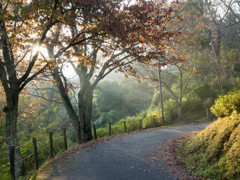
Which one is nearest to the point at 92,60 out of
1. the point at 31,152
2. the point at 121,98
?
the point at 31,152

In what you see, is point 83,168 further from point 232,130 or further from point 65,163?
point 232,130

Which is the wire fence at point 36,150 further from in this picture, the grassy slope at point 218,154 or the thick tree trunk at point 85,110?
the grassy slope at point 218,154

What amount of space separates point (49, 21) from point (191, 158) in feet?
21.5

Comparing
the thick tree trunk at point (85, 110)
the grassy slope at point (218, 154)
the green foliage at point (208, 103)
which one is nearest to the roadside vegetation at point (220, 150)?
the grassy slope at point (218, 154)

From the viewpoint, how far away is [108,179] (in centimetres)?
526

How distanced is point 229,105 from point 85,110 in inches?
341

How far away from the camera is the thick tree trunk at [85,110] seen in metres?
12.2

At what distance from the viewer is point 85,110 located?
1252cm

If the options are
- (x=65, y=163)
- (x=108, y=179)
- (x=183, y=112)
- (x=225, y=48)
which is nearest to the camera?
(x=108, y=179)

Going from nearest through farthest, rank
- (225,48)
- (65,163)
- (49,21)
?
(49,21), (65,163), (225,48)

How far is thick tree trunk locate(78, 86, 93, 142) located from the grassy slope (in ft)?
23.0

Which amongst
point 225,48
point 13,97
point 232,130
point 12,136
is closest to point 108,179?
point 232,130

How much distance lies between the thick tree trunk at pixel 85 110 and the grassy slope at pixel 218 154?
7.01 metres

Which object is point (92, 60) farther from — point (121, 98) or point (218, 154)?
point (121, 98)
